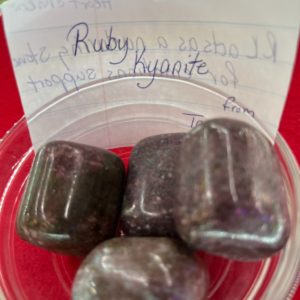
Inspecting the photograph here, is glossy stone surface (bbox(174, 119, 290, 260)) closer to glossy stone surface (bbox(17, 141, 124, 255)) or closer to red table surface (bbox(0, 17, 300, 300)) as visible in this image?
glossy stone surface (bbox(17, 141, 124, 255))

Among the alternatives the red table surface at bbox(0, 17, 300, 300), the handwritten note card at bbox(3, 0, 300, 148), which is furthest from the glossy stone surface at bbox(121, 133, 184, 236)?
the red table surface at bbox(0, 17, 300, 300)

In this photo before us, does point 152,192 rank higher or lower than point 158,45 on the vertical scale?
lower

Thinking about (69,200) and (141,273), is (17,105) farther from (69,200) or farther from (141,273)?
(141,273)

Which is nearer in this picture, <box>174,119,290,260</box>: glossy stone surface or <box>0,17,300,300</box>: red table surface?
<box>174,119,290,260</box>: glossy stone surface

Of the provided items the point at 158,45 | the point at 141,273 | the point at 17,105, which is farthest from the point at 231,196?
the point at 17,105

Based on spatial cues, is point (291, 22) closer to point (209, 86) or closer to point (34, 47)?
point (209, 86)

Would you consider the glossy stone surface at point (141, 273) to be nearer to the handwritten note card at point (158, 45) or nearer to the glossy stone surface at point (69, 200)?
the glossy stone surface at point (69, 200)

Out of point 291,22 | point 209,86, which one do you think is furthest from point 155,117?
point 291,22
